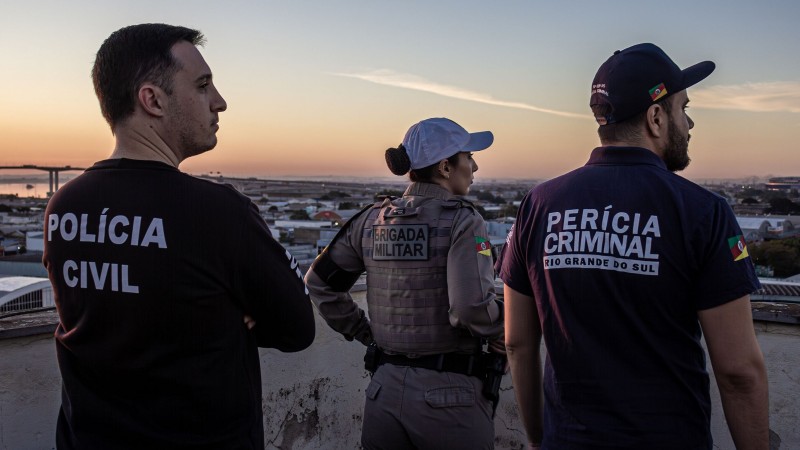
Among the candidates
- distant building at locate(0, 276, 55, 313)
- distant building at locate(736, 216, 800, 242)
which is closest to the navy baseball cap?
distant building at locate(0, 276, 55, 313)

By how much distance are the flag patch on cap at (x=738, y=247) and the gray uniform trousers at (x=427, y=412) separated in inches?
44.8

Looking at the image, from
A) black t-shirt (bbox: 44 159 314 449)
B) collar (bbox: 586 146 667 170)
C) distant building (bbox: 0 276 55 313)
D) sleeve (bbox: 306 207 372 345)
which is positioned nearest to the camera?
black t-shirt (bbox: 44 159 314 449)

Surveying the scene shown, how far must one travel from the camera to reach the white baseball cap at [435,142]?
261 cm

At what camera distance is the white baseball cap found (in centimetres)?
261

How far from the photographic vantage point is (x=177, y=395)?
58.8 inches

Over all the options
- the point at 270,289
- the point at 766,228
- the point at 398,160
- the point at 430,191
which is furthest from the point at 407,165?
the point at 766,228

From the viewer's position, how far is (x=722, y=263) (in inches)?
61.1

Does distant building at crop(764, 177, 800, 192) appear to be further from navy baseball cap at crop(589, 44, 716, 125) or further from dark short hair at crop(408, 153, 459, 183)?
navy baseball cap at crop(589, 44, 716, 125)

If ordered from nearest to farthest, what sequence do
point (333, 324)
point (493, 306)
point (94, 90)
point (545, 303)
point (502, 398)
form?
point (94, 90)
point (545, 303)
point (493, 306)
point (333, 324)
point (502, 398)

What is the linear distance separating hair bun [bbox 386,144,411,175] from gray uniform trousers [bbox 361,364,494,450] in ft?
2.57

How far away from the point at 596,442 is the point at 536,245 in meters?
0.54

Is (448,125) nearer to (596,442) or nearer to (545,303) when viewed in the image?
(545,303)

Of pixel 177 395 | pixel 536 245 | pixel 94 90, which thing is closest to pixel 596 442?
pixel 536 245

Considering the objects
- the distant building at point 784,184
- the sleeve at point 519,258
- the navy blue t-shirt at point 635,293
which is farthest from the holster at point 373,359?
the distant building at point 784,184
